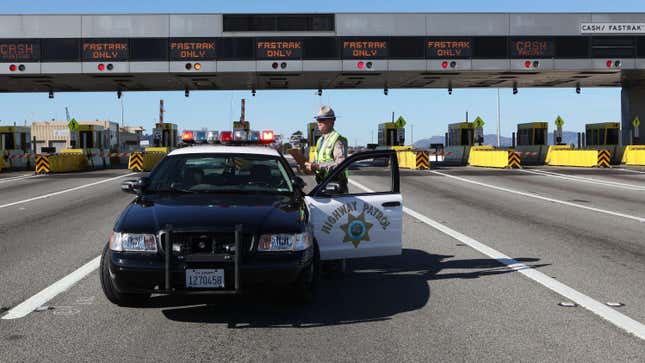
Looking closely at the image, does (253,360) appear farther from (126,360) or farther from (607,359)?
(607,359)

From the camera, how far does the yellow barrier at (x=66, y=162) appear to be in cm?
3324

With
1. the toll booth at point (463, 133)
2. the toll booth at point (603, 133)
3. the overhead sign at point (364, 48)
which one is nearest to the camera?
the overhead sign at point (364, 48)

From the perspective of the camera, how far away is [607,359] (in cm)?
425

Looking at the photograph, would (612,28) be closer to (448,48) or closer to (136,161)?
→ (448,48)

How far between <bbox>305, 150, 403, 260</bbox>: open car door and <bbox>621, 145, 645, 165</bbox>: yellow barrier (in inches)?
1354

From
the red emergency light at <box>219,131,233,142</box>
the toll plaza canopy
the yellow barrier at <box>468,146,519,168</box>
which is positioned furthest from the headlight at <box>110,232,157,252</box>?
the yellow barrier at <box>468,146,519,168</box>

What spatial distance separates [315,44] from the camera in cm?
3108

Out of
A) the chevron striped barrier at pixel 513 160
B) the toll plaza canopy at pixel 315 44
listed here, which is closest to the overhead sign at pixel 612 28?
the toll plaza canopy at pixel 315 44

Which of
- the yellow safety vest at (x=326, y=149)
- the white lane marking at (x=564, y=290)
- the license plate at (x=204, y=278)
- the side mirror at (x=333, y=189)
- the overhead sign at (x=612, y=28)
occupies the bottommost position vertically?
the white lane marking at (x=564, y=290)

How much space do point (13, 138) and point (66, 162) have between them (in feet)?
25.3

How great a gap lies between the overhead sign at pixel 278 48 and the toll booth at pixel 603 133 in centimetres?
2348

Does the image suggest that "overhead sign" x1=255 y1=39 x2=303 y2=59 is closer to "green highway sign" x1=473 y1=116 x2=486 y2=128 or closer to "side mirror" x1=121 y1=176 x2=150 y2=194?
"green highway sign" x1=473 y1=116 x2=486 y2=128

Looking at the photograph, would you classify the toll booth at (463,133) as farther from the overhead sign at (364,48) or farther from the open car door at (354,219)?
the open car door at (354,219)

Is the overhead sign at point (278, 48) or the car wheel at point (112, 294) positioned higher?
the overhead sign at point (278, 48)
